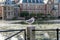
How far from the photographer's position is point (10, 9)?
11.1 metres

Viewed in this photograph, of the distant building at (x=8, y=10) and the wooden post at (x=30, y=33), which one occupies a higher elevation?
the wooden post at (x=30, y=33)

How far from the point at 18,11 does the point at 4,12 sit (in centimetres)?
→ 88

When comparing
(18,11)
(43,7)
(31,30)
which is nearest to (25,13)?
(18,11)

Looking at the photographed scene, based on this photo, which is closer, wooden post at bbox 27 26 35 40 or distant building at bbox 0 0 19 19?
wooden post at bbox 27 26 35 40

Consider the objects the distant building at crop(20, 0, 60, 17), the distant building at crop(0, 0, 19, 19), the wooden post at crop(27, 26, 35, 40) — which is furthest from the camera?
the distant building at crop(20, 0, 60, 17)

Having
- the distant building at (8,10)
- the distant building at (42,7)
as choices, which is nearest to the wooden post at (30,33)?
the distant building at (8,10)

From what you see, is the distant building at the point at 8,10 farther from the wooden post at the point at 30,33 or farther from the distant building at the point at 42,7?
the wooden post at the point at 30,33

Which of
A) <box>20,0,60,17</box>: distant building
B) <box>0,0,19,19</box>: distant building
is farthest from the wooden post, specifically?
<box>20,0,60,17</box>: distant building

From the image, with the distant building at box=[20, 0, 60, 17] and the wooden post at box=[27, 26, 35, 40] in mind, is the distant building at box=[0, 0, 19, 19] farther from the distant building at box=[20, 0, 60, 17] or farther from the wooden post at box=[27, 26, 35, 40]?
the wooden post at box=[27, 26, 35, 40]

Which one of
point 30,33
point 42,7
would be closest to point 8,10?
point 42,7

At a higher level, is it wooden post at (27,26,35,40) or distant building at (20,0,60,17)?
wooden post at (27,26,35,40)

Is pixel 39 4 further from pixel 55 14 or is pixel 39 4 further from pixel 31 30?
pixel 31 30

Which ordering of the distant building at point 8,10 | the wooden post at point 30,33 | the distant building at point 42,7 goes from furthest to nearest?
the distant building at point 42,7, the distant building at point 8,10, the wooden post at point 30,33

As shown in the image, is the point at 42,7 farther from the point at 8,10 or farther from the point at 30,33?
the point at 30,33
